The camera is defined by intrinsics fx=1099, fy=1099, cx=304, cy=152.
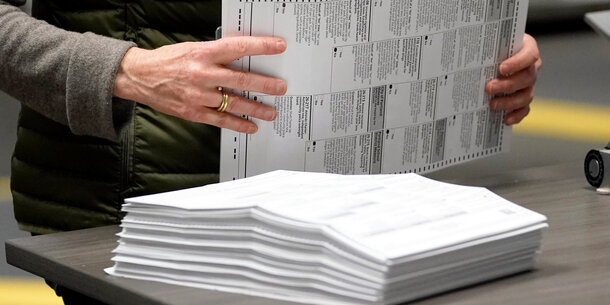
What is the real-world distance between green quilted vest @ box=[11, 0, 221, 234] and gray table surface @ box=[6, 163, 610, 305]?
0.24 metres

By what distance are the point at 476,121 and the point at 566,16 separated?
215 inches

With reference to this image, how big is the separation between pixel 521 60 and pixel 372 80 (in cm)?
34

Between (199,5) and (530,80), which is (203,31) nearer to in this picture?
(199,5)

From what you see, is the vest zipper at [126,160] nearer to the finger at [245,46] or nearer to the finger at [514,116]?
the finger at [245,46]

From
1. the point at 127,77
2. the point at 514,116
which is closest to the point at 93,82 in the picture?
the point at 127,77

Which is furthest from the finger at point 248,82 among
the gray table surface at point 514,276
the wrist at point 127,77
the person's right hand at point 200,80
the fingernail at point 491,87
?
the fingernail at point 491,87

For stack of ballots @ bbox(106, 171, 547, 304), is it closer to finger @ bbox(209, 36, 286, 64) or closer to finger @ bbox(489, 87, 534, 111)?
finger @ bbox(209, 36, 286, 64)

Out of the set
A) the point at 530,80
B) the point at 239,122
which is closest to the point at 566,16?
the point at 530,80

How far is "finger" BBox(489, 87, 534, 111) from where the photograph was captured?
169 centimetres

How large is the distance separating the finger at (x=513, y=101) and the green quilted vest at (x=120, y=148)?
1.47ft

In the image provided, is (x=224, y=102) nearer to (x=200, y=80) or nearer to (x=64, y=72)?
(x=200, y=80)

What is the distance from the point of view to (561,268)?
3.85 feet

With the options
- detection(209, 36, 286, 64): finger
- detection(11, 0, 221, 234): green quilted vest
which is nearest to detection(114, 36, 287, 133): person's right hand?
detection(209, 36, 286, 64): finger

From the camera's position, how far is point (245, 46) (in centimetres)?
132
